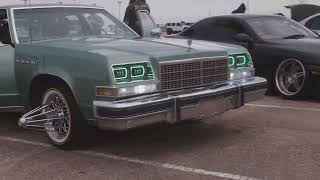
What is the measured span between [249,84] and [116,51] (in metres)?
1.58

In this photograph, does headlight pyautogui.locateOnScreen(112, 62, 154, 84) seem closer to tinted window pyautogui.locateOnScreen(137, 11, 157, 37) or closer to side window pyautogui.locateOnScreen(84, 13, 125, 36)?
side window pyautogui.locateOnScreen(84, 13, 125, 36)

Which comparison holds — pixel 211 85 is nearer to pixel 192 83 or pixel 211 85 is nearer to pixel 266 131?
pixel 192 83

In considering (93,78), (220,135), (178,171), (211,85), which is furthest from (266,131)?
(93,78)

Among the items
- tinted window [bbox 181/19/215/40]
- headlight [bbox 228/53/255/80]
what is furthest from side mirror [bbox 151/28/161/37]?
tinted window [bbox 181/19/215/40]

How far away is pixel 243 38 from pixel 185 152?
392cm

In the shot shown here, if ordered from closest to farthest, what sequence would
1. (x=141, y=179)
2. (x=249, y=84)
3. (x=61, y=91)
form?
(x=141, y=179) → (x=61, y=91) → (x=249, y=84)

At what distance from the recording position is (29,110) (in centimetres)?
589

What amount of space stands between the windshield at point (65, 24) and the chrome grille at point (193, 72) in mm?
1484

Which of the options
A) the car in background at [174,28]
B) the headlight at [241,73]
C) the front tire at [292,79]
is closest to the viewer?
the headlight at [241,73]

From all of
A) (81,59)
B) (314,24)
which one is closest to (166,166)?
(81,59)

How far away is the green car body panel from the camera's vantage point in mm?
5004

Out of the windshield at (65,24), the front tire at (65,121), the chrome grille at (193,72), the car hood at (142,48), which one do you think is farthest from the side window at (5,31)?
the chrome grille at (193,72)

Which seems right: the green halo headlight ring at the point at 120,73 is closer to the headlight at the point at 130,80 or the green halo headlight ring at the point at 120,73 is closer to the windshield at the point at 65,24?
the headlight at the point at 130,80

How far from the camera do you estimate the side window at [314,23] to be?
11.0 metres
